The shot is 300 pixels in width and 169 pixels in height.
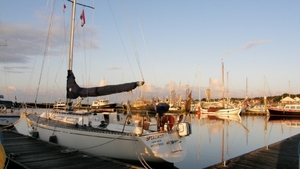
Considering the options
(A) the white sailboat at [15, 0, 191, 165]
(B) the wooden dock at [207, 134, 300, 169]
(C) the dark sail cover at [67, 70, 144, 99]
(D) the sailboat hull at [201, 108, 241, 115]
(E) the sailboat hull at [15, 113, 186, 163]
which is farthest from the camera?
(D) the sailboat hull at [201, 108, 241, 115]

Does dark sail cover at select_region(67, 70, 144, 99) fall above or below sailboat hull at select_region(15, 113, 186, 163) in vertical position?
above

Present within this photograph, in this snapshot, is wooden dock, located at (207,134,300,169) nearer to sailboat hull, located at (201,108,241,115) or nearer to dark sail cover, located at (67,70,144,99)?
dark sail cover, located at (67,70,144,99)

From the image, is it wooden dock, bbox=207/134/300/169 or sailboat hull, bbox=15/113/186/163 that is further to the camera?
sailboat hull, bbox=15/113/186/163

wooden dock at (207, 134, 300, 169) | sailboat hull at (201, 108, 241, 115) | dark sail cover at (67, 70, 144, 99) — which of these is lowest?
sailboat hull at (201, 108, 241, 115)

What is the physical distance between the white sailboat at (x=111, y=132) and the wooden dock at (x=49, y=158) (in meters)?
0.94

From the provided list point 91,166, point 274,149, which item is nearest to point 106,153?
point 91,166

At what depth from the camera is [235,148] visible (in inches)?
803

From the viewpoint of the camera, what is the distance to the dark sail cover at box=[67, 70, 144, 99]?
13.4m

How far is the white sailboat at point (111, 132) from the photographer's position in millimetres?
11141

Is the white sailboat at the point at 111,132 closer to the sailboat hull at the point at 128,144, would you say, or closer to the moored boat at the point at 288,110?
the sailboat hull at the point at 128,144

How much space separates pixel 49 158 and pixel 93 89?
16.1 feet

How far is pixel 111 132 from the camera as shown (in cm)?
1190

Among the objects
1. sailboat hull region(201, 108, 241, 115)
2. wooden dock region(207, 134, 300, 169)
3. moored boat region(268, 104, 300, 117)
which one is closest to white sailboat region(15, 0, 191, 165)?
wooden dock region(207, 134, 300, 169)

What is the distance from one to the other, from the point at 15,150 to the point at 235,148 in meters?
15.2
